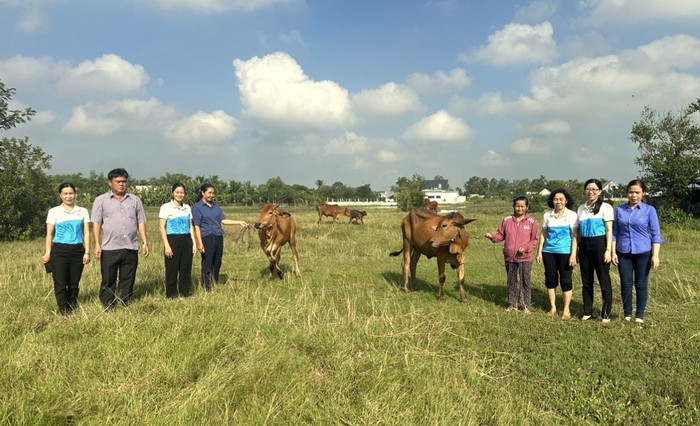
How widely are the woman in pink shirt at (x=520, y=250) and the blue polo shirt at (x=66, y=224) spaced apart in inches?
231

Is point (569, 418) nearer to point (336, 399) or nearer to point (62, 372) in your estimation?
point (336, 399)

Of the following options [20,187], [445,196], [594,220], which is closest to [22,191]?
[20,187]

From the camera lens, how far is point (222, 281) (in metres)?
8.11

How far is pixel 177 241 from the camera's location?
241 inches

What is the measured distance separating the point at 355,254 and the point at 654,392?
9.12 m

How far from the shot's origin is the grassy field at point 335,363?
3.06 m

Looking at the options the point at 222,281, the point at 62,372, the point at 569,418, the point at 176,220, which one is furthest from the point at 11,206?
the point at 569,418

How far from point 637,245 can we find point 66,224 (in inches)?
283

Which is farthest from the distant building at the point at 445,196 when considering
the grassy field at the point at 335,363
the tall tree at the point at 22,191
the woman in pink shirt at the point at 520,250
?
the grassy field at the point at 335,363

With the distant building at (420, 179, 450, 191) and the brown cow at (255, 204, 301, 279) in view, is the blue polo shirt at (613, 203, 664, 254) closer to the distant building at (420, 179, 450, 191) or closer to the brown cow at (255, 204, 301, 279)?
the brown cow at (255, 204, 301, 279)

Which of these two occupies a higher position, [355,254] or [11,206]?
[11,206]

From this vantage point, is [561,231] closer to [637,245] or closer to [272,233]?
[637,245]

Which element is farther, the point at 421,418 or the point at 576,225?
the point at 576,225

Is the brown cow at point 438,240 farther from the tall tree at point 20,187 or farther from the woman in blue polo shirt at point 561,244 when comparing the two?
the tall tree at point 20,187
